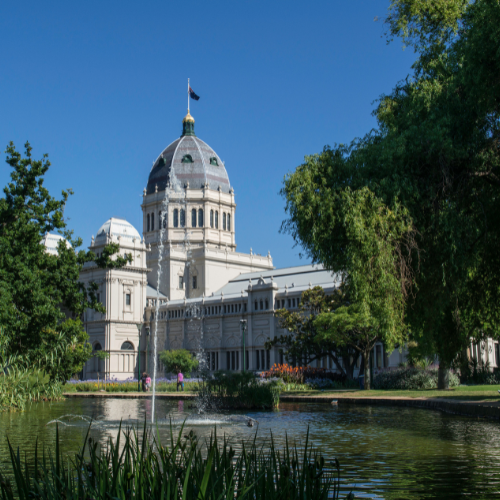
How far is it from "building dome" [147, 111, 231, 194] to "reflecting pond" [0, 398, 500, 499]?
66.5m

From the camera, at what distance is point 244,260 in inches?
3428

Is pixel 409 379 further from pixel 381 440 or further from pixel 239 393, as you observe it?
pixel 381 440

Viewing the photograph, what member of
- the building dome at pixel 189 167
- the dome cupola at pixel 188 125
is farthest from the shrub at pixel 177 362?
the dome cupola at pixel 188 125

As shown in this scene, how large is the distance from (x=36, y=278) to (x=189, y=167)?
207 ft

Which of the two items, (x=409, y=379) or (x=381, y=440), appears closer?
(x=381, y=440)

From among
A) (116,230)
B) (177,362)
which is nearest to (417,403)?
(177,362)

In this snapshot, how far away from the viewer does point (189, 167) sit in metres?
88.6

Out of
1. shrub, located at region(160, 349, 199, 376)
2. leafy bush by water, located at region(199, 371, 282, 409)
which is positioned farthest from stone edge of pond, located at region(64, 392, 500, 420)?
shrub, located at region(160, 349, 199, 376)

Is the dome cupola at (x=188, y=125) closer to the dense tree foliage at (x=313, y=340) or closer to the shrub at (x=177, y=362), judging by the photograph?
the shrub at (x=177, y=362)

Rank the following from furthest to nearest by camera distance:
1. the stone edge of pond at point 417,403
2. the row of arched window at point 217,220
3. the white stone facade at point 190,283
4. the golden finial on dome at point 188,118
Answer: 1. the golden finial on dome at point 188,118
2. the row of arched window at point 217,220
3. the white stone facade at point 190,283
4. the stone edge of pond at point 417,403

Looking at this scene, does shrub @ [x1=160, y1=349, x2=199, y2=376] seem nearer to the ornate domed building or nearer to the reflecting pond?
the ornate domed building

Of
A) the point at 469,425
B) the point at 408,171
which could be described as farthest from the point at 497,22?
the point at 469,425

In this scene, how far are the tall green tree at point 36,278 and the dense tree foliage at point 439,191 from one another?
1332 cm

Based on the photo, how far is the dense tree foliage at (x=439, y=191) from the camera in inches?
587
